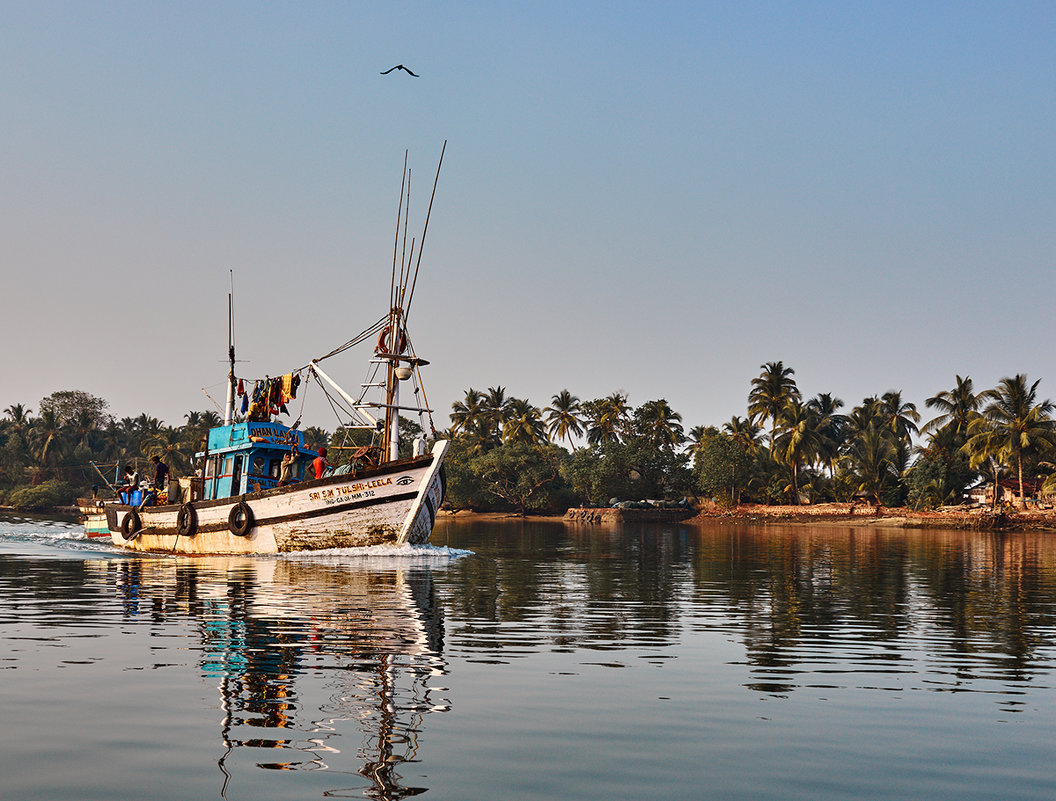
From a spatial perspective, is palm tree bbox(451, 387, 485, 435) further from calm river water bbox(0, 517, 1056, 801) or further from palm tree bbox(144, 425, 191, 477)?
calm river water bbox(0, 517, 1056, 801)

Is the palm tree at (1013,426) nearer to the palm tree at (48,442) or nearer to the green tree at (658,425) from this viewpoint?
the green tree at (658,425)

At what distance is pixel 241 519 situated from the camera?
36.7 m

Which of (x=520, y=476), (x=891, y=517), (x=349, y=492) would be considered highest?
(x=349, y=492)

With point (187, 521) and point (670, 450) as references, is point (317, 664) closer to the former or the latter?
point (187, 521)

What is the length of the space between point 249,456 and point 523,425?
3687 inches

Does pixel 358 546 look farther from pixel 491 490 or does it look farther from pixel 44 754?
pixel 491 490

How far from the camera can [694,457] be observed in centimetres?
11306

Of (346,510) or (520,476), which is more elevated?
(520,476)

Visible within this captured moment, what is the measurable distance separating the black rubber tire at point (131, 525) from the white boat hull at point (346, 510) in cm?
775

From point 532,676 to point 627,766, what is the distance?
14.1 feet

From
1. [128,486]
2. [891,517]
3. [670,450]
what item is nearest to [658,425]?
[670,450]

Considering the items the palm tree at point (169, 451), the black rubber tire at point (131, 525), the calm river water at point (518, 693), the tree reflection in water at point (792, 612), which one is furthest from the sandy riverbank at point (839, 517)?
the black rubber tire at point (131, 525)

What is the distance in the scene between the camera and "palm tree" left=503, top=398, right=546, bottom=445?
430ft

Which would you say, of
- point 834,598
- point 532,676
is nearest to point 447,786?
point 532,676
